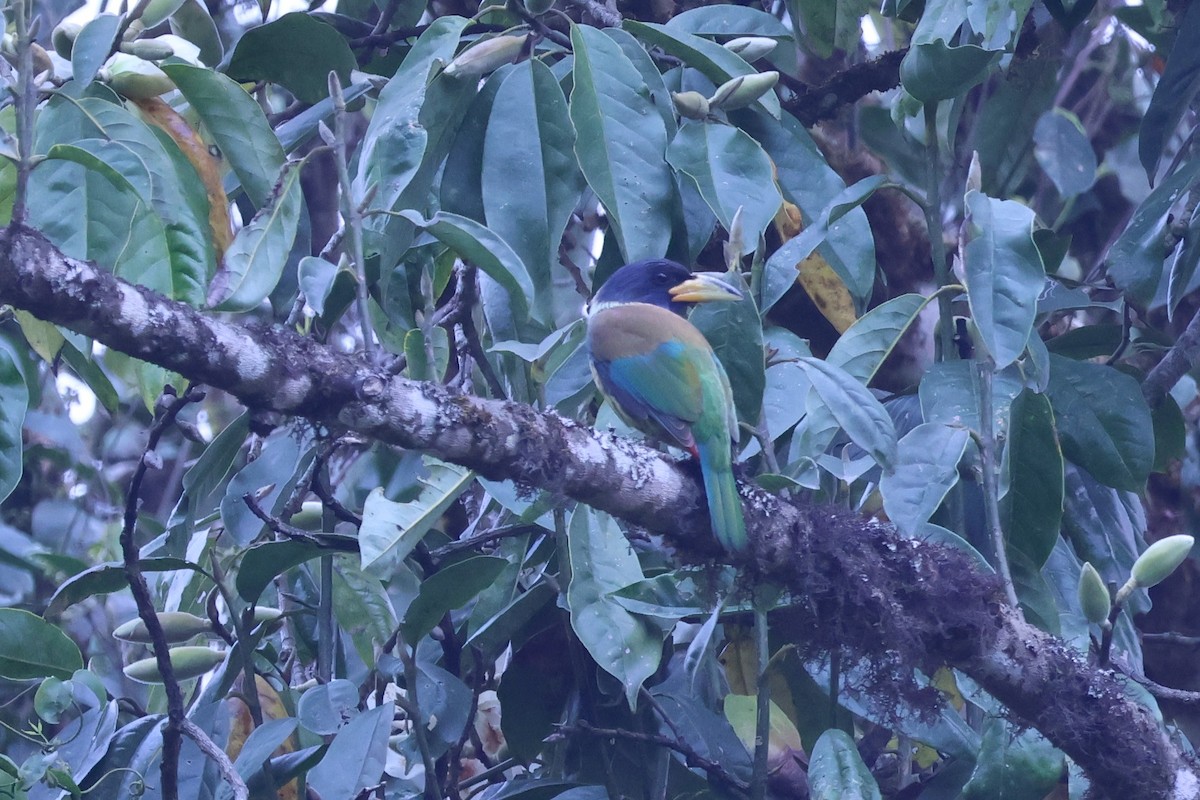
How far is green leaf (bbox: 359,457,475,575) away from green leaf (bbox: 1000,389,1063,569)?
1.18m

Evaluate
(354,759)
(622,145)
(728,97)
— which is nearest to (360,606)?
(354,759)

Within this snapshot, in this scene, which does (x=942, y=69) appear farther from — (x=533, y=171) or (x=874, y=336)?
(x=533, y=171)

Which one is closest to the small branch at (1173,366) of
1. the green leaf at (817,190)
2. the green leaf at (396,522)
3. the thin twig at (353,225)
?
the green leaf at (817,190)

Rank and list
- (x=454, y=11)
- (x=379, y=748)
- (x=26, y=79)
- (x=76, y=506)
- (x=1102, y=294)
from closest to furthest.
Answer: (x=26, y=79) → (x=379, y=748) → (x=1102, y=294) → (x=454, y=11) → (x=76, y=506)

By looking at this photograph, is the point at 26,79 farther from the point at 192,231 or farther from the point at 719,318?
the point at 719,318

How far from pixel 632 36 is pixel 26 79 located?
139 cm

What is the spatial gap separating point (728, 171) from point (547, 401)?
0.66 metres

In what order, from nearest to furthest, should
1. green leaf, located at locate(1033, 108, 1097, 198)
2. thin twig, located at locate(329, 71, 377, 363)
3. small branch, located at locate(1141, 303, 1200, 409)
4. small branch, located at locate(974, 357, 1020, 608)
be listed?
thin twig, located at locate(329, 71, 377, 363) < small branch, located at locate(974, 357, 1020, 608) < small branch, located at locate(1141, 303, 1200, 409) < green leaf, located at locate(1033, 108, 1097, 198)

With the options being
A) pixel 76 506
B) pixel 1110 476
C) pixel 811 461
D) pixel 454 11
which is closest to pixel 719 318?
pixel 811 461

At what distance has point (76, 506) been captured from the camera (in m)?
5.06

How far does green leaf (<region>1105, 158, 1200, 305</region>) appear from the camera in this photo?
304 cm

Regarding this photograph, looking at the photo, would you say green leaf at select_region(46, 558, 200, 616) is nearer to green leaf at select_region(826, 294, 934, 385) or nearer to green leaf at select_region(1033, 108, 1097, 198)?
green leaf at select_region(826, 294, 934, 385)

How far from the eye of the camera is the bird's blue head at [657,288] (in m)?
3.22

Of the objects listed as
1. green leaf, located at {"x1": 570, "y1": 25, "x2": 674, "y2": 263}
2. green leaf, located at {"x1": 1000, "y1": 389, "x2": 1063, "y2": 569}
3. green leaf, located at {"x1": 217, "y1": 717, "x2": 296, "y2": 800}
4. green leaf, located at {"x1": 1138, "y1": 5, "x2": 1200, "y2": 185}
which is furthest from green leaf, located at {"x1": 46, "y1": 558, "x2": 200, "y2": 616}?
green leaf, located at {"x1": 1138, "y1": 5, "x2": 1200, "y2": 185}
